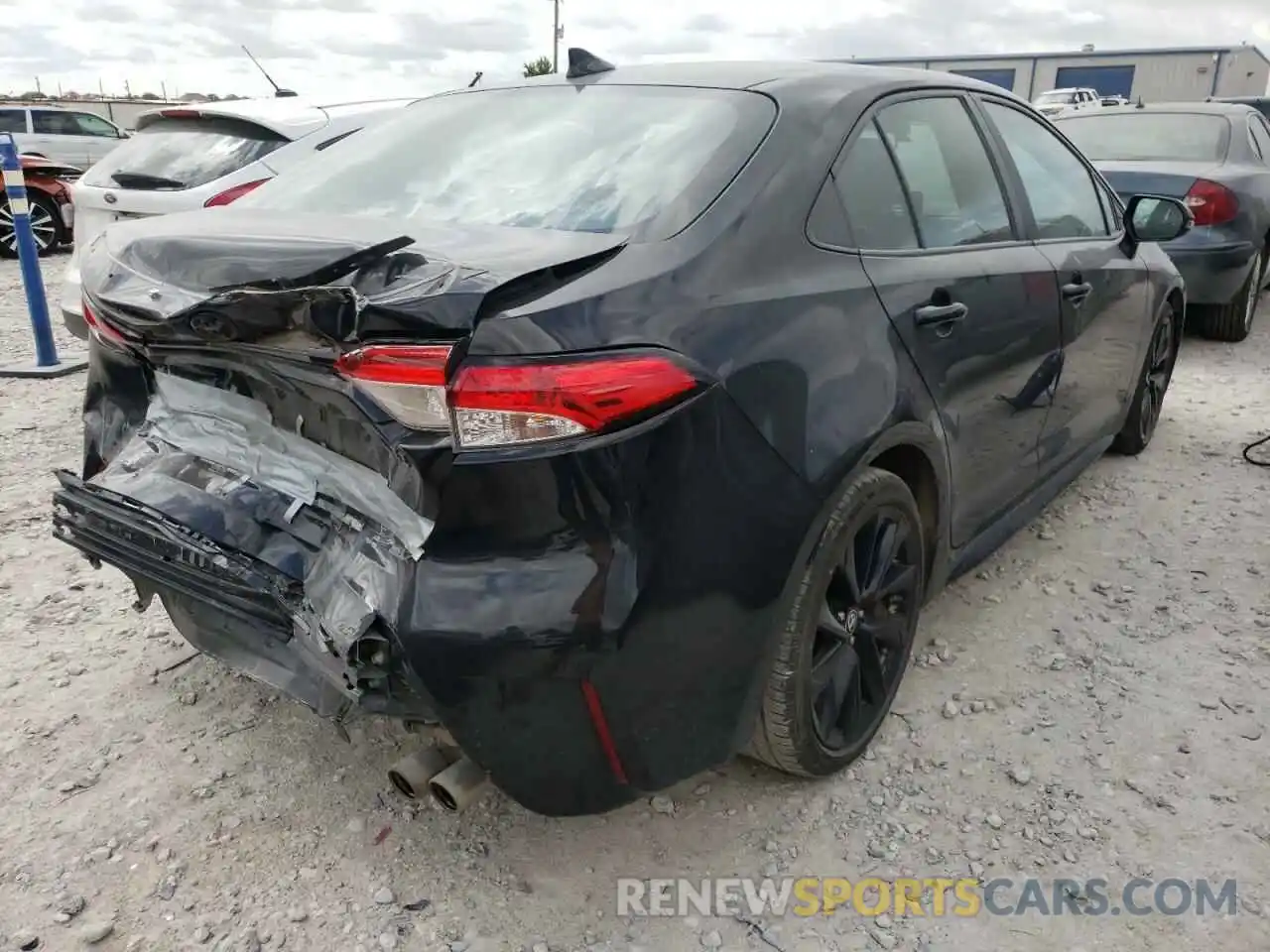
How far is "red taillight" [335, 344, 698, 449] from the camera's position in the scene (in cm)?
160

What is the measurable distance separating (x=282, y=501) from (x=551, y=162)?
949 mm

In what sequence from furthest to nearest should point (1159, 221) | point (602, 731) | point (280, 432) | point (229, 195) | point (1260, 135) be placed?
point (1260, 135) < point (229, 195) < point (1159, 221) < point (280, 432) < point (602, 731)

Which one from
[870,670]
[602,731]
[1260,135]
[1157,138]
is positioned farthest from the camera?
[1260,135]

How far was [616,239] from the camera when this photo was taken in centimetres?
186

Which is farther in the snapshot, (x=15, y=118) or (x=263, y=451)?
(x=15, y=118)

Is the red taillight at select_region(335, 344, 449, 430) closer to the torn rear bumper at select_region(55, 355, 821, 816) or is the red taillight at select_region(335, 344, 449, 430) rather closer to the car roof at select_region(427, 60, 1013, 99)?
the torn rear bumper at select_region(55, 355, 821, 816)

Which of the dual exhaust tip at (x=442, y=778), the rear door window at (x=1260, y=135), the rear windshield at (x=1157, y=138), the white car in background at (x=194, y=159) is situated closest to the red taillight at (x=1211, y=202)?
the rear windshield at (x=1157, y=138)

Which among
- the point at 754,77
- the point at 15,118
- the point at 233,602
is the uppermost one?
the point at 754,77

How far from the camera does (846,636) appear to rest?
227 centimetres

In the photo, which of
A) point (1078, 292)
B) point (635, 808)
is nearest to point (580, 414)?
point (635, 808)

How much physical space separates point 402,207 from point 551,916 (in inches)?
61.3

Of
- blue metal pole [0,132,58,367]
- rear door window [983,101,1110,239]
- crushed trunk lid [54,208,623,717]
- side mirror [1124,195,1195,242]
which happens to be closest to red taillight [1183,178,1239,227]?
side mirror [1124,195,1195,242]

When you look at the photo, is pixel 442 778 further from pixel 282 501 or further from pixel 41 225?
pixel 41 225

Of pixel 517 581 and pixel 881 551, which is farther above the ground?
pixel 517 581
